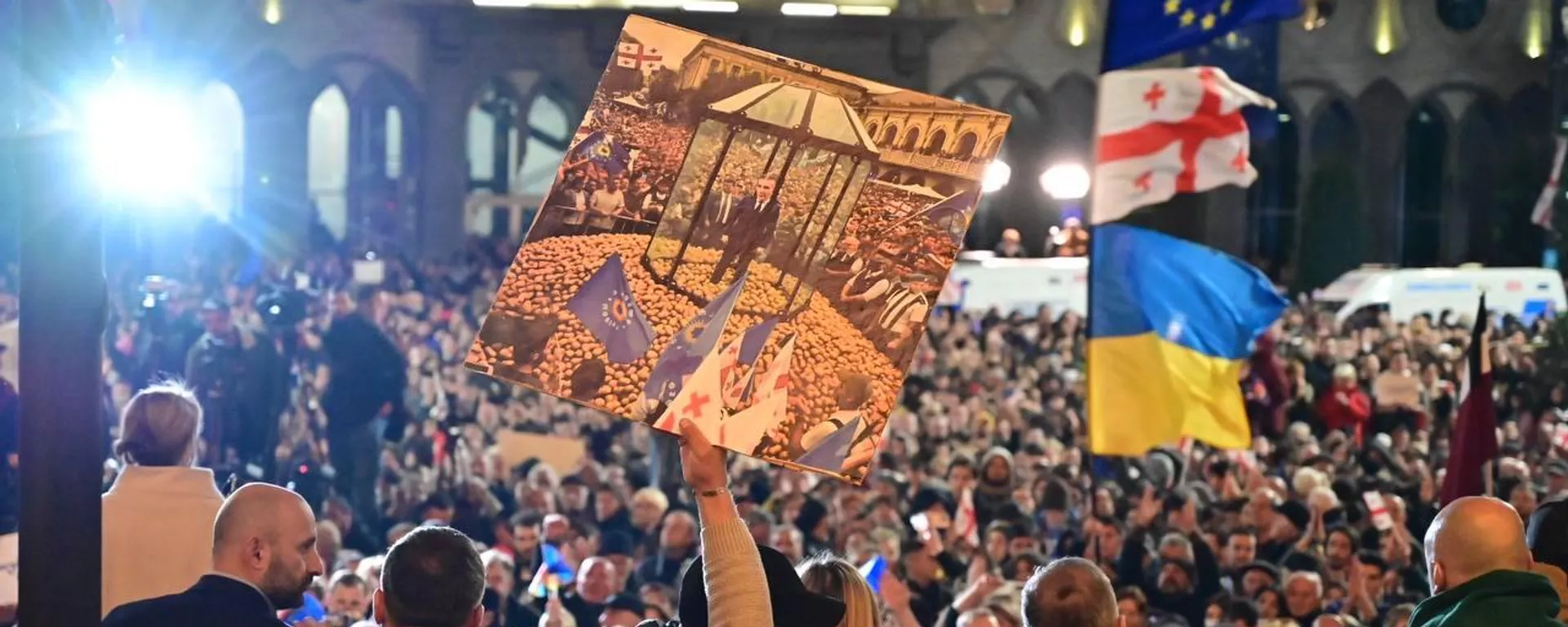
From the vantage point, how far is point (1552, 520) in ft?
16.7

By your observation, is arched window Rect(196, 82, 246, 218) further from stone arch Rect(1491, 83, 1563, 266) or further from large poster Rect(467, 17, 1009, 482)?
large poster Rect(467, 17, 1009, 482)

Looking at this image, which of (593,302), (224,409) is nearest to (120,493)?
(593,302)

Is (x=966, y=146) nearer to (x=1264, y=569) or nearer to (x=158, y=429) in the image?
(x=158, y=429)

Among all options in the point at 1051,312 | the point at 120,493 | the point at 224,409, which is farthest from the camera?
the point at 1051,312

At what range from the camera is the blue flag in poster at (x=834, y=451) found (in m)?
3.67

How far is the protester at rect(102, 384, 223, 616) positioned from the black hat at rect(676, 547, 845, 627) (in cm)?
169

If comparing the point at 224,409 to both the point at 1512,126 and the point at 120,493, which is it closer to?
the point at 120,493

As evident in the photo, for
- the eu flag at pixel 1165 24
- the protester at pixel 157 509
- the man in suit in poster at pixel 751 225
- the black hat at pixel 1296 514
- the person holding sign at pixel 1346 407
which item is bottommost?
the black hat at pixel 1296 514

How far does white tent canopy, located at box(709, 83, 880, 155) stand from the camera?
3668 mm

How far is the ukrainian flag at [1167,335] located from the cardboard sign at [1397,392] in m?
8.17

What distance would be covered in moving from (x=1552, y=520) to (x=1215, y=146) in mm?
5547

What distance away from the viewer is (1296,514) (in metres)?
12.0

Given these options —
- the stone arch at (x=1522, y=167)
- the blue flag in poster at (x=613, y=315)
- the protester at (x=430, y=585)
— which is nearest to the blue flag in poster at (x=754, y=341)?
the blue flag in poster at (x=613, y=315)

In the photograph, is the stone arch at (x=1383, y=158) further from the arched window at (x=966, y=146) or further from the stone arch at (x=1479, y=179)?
the arched window at (x=966, y=146)
